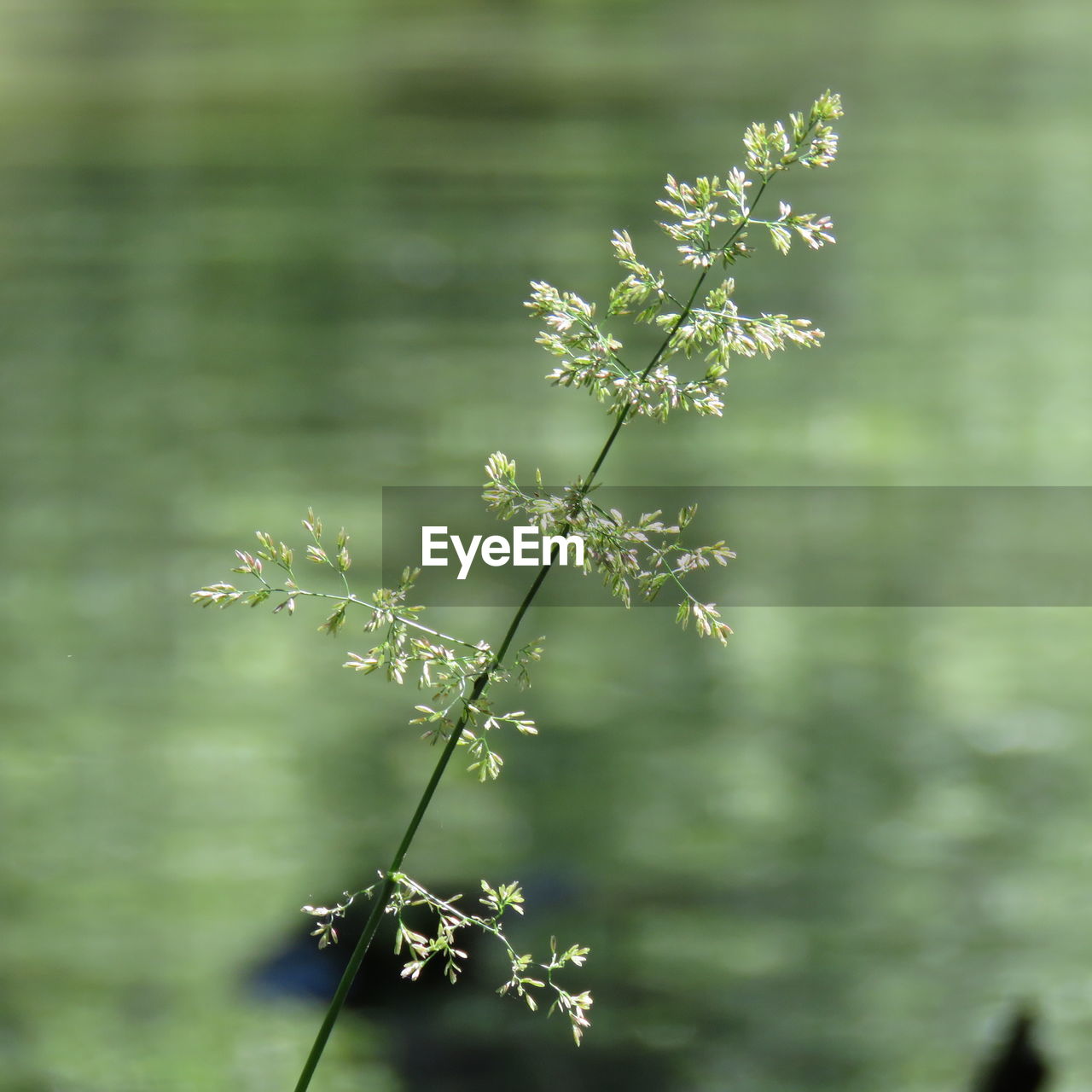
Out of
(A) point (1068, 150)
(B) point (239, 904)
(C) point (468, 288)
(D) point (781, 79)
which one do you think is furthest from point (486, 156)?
(B) point (239, 904)

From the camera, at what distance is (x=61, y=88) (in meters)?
0.88

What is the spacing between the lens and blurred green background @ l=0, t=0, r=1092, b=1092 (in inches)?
31.8

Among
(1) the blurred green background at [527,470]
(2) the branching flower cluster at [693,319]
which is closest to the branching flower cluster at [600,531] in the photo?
(2) the branching flower cluster at [693,319]

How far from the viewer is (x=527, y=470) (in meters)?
0.82

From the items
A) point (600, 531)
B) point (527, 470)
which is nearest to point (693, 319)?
point (600, 531)

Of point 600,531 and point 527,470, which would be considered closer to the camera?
point 600,531

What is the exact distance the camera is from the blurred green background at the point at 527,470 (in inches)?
31.8

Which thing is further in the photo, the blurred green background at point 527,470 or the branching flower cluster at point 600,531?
the blurred green background at point 527,470

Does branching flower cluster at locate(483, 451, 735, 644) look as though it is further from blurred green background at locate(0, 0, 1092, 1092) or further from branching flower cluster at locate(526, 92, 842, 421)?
blurred green background at locate(0, 0, 1092, 1092)

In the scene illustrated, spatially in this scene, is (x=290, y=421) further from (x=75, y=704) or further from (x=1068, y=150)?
(x=1068, y=150)

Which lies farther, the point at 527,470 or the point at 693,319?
the point at 527,470

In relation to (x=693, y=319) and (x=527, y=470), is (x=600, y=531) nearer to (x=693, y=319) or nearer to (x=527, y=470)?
(x=693, y=319)

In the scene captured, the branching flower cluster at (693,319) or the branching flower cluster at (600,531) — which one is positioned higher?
the branching flower cluster at (693,319)

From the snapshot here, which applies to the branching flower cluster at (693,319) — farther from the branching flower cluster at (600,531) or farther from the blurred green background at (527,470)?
the blurred green background at (527,470)
